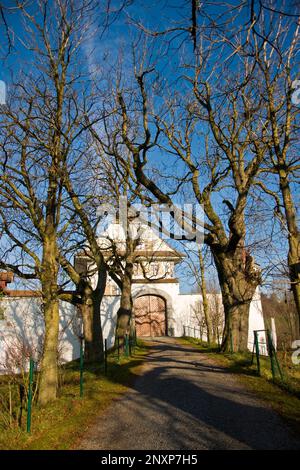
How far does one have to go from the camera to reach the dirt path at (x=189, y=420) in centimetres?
464

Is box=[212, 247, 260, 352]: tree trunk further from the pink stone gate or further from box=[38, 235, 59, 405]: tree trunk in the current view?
the pink stone gate

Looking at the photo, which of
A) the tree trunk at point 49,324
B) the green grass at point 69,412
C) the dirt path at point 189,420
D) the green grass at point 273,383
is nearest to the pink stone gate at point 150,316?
the green grass at point 273,383

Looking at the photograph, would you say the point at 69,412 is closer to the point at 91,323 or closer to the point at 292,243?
the point at 91,323

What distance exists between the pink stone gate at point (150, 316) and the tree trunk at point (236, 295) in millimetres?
12927

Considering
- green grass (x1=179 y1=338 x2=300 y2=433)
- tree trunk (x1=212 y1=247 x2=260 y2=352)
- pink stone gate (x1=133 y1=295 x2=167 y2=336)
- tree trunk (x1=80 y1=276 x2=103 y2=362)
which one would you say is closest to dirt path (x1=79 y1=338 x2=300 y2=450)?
green grass (x1=179 y1=338 x2=300 y2=433)

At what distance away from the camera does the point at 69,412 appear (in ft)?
20.7

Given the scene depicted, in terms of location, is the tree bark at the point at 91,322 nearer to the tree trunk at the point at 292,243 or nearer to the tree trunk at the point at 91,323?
the tree trunk at the point at 91,323

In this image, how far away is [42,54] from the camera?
7.97 metres

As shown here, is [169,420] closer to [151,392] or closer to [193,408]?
[193,408]

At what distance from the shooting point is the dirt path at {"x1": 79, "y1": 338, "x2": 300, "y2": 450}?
4.64 m

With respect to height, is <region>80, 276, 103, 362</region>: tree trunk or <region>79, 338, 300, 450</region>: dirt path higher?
<region>80, 276, 103, 362</region>: tree trunk

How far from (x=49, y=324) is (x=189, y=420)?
3.38m

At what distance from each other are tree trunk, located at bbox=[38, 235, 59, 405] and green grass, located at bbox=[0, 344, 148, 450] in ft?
1.00

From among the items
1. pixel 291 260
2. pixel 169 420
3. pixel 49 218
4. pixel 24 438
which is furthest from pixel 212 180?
pixel 24 438
